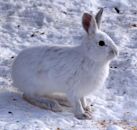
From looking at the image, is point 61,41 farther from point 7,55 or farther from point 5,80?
point 5,80

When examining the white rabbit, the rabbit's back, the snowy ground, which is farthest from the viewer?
the rabbit's back

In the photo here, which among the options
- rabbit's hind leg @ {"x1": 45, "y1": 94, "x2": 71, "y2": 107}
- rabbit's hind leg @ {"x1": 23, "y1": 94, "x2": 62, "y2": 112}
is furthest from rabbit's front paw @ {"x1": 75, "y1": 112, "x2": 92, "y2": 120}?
rabbit's hind leg @ {"x1": 45, "y1": 94, "x2": 71, "y2": 107}

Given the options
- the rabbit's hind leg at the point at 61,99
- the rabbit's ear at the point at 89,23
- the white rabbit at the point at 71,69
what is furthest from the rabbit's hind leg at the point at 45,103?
the rabbit's ear at the point at 89,23

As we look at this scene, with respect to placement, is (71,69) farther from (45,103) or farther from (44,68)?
(45,103)

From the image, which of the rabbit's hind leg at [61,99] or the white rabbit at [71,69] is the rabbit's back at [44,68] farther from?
the rabbit's hind leg at [61,99]

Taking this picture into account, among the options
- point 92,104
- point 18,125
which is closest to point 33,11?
point 92,104

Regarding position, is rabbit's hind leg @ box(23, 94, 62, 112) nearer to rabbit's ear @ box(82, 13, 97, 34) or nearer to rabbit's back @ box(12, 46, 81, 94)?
rabbit's back @ box(12, 46, 81, 94)
